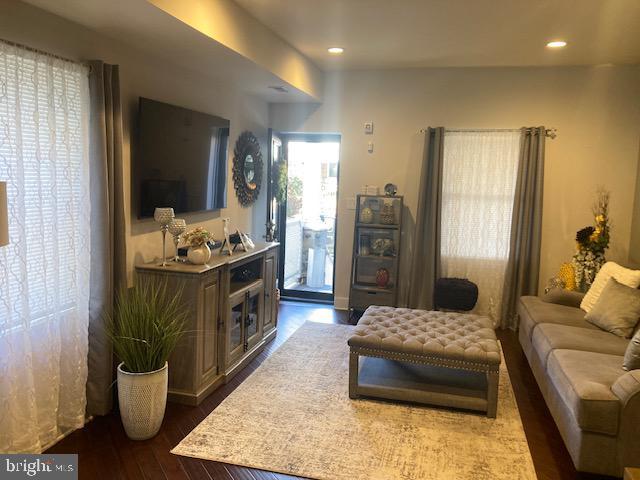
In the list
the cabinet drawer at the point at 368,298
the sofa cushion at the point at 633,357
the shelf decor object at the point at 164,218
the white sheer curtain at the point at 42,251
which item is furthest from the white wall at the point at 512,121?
the white sheer curtain at the point at 42,251

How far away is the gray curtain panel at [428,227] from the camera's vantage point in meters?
5.29

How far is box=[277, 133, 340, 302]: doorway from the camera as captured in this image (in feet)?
19.4

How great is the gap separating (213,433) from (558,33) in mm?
3826

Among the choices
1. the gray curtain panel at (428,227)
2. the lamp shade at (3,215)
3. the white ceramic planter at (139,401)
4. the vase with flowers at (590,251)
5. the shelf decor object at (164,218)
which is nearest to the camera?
the lamp shade at (3,215)

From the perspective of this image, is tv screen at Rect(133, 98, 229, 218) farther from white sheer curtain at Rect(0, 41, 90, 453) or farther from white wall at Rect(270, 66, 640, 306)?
white wall at Rect(270, 66, 640, 306)

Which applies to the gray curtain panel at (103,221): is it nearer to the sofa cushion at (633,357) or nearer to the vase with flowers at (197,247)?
the vase with flowers at (197,247)

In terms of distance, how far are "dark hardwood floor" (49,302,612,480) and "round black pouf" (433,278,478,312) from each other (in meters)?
1.53

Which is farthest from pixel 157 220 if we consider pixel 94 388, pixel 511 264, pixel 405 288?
pixel 511 264

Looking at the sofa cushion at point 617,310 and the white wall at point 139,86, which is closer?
the white wall at point 139,86

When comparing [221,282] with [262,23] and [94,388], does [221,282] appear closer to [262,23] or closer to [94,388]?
[94,388]

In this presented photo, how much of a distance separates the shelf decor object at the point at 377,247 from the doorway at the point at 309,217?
498 millimetres

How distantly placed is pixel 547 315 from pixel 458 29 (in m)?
2.34

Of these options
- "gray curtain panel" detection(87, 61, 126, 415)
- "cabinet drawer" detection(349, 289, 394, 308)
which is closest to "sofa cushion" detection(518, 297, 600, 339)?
"cabinet drawer" detection(349, 289, 394, 308)

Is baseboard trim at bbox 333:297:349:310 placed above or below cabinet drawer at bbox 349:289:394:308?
below
